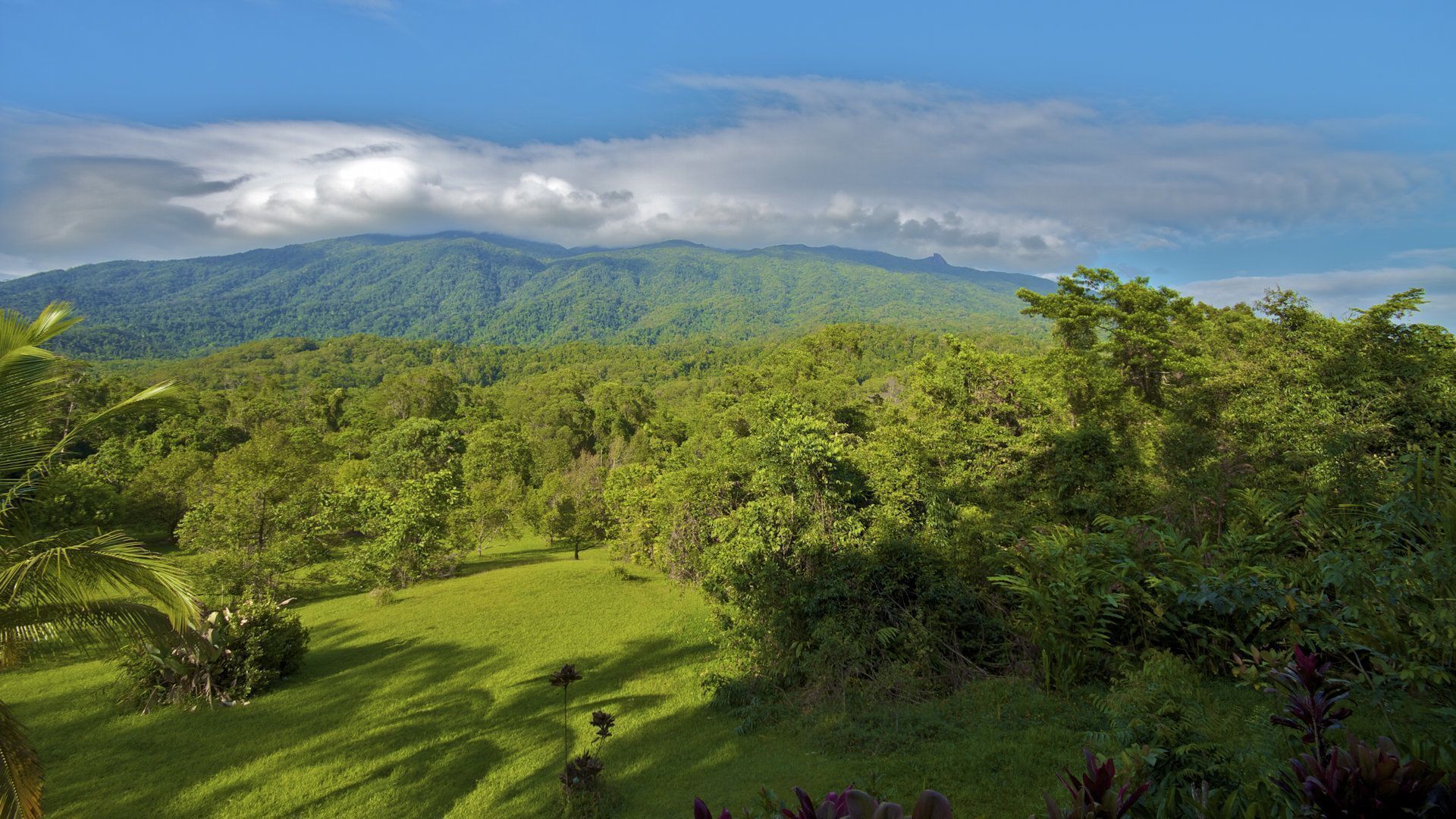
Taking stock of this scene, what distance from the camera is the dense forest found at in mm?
3822

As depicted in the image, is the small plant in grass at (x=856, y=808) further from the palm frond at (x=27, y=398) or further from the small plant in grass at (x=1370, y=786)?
the palm frond at (x=27, y=398)

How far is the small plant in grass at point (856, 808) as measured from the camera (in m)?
1.38

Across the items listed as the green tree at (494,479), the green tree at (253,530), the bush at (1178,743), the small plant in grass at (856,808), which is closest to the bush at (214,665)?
the green tree at (253,530)

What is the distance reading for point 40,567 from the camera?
561cm

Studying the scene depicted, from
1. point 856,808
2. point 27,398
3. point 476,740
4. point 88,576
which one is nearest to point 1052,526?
point 856,808

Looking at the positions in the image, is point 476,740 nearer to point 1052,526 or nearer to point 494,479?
point 1052,526

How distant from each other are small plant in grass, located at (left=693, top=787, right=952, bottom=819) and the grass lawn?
259 centimetres

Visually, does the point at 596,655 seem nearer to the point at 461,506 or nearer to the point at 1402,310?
the point at 461,506

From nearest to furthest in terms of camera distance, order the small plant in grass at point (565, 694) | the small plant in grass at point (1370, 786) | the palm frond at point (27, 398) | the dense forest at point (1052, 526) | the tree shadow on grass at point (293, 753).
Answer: the small plant in grass at point (1370, 786), the dense forest at point (1052, 526), the palm frond at point (27, 398), the small plant in grass at point (565, 694), the tree shadow on grass at point (293, 753)

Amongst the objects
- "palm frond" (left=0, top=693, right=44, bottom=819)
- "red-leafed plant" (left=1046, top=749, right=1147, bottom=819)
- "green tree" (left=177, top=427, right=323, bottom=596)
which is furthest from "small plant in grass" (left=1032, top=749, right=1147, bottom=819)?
"green tree" (left=177, top=427, right=323, bottom=596)

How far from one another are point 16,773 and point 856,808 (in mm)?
8098

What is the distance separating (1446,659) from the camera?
3.34 meters

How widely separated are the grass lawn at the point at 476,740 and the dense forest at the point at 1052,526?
56 centimetres

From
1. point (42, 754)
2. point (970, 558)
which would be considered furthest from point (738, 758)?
point (42, 754)
